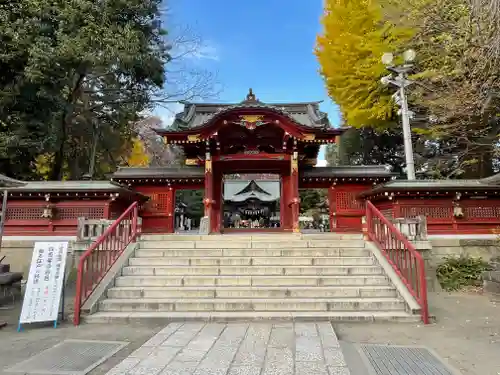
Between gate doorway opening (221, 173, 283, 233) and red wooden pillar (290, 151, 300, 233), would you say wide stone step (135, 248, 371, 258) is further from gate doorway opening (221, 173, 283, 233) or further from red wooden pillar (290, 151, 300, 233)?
gate doorway opening (221, 173, 283, 233)

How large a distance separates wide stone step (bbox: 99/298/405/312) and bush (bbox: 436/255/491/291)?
3977mm

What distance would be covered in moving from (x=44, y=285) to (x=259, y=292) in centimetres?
370

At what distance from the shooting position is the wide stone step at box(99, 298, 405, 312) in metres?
5.84

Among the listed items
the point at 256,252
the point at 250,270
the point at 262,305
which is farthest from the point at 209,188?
the point at 262,305

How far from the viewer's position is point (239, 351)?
4.09m

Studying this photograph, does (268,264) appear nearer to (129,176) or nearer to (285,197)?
(285,197)

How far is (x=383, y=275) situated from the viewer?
679cm

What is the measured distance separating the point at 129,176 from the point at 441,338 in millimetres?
11302

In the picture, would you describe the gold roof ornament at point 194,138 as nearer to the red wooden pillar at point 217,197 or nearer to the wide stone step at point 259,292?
the red wooden pillar at point 217,197

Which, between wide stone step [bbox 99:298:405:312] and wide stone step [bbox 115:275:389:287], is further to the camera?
wide stone step [bbox 115:275:389:287]

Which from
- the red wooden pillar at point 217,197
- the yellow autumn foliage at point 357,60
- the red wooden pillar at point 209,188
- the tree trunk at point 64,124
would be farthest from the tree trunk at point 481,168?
the tree trunk at point 64,124

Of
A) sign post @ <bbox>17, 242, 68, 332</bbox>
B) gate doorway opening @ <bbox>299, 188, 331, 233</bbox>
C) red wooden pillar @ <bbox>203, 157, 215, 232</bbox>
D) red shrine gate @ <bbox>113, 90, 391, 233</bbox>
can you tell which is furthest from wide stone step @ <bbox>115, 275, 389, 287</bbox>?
gate doorway opening @ <bbox>299, 188, 331, 233</bbox>

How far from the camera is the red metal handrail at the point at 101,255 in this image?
5.71 meters

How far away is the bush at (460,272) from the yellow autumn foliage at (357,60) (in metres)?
8.56
